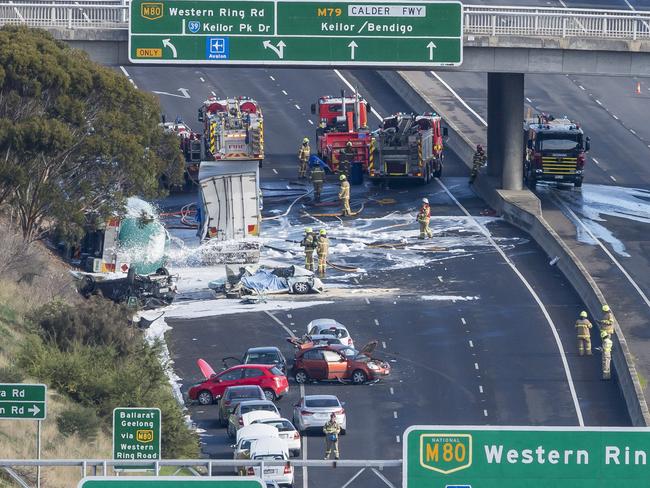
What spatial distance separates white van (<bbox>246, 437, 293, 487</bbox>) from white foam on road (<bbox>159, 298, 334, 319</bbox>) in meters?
13.7

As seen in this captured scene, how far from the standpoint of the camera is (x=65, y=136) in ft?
160

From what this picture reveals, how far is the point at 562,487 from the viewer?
687 inches

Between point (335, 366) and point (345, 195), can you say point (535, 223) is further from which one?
point (335, 366)

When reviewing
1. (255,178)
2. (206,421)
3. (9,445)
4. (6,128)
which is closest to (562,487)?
(9,445)

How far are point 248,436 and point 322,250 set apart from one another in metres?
17.2

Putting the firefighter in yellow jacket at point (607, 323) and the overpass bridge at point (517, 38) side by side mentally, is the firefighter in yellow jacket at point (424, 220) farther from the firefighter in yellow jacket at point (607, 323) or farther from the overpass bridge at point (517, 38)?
the firefighter in yellow jacket at point (607, 323)

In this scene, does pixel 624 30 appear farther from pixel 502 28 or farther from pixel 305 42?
pixel 305 42

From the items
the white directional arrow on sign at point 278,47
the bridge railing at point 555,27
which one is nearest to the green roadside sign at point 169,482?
the white directional arrow on sign at point 278,47

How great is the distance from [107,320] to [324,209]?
2203 centimetres

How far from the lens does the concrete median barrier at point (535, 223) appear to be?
137 ft

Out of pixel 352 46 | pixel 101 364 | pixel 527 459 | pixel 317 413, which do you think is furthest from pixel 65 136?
pixel 527 459

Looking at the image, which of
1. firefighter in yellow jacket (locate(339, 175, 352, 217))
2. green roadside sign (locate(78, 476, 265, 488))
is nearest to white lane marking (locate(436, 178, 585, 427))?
firefighter in yellow jacket (locate(339, 175, 352, 217))

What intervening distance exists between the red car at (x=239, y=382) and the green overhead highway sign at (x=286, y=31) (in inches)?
603

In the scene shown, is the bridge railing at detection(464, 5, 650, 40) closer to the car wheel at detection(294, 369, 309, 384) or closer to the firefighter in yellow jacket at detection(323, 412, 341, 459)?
the car wheel at detection(294, 369, 309, 384)
